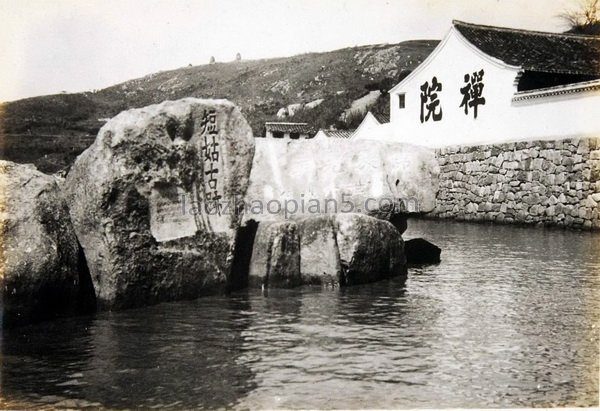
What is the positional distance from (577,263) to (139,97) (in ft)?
96.3

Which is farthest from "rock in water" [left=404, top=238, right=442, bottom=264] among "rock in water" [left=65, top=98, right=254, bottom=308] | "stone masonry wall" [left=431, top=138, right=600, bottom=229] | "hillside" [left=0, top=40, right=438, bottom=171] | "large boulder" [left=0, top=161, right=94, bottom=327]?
"hillside" [left=0, top=40, right=438, bottom=171]

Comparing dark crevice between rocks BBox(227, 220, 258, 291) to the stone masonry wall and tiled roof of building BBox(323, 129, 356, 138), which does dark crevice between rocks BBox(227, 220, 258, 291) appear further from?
tiled roof of building BBox(323, 129, 356, 138)

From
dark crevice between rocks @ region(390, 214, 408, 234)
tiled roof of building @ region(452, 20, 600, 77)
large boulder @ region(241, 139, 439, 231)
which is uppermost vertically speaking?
tiled roof of building @ region(452, 20, 600, 77)

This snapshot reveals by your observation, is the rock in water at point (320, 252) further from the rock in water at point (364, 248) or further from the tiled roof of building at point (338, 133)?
the tiled roof of building at point (338, 133)

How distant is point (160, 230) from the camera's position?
9.95 m

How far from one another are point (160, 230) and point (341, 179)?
5991mm

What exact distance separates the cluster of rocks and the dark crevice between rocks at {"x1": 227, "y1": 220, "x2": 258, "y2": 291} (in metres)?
0.02

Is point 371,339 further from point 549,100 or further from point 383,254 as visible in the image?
point 549,100

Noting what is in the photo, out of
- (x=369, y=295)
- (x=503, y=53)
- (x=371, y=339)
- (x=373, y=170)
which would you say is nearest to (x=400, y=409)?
(x=371, y=339)

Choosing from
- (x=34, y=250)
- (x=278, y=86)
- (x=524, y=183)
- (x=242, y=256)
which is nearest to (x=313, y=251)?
(x=242, y=256)

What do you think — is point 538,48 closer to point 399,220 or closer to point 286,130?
point 399,220

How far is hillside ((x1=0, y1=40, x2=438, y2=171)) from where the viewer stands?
31.8 m

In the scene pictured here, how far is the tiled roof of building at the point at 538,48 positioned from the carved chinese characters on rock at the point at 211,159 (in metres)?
17.3

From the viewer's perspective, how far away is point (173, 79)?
50.2m
